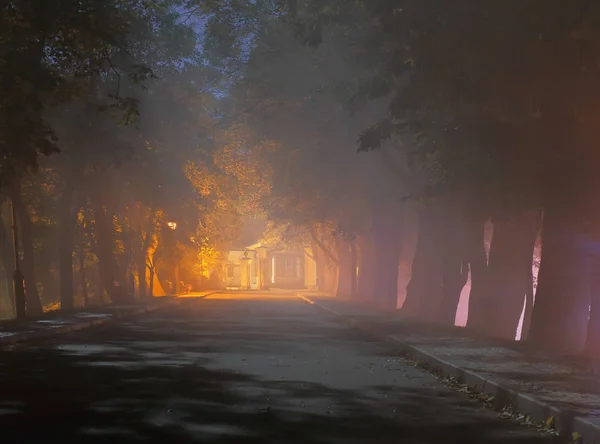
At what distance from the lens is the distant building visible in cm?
13050

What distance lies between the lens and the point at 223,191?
65125 millimetres

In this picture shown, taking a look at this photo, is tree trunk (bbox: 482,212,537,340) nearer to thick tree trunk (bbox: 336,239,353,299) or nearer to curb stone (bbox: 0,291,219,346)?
curb stone (bbox: 0,291,219,346)

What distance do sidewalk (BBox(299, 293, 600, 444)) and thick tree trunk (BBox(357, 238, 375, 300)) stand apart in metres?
38.1

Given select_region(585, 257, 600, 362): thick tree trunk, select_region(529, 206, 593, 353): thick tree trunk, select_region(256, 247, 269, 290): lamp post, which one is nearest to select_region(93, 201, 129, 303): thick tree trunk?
select_region(585, 257, 600, 362): thick tree trunk

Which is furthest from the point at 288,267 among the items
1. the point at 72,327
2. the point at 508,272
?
the point at 508,272

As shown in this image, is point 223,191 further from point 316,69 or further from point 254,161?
point 316,69

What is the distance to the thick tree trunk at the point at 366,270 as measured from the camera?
202ft

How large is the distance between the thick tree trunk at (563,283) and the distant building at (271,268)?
109m

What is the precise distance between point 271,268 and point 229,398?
124919mm

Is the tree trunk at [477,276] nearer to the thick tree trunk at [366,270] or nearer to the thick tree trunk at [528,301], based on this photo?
the thick tree trunk at [528,301]

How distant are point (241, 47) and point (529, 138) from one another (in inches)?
980

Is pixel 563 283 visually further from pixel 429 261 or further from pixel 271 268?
pixel 271 268

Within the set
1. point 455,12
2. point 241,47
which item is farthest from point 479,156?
point 241,47

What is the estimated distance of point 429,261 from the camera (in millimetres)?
36812
